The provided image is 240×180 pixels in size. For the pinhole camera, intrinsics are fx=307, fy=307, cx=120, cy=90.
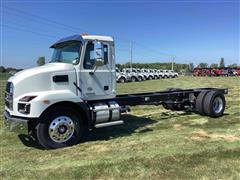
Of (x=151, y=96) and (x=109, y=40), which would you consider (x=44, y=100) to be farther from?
(x=151, y=96)

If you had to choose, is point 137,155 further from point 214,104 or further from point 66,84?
point 214,104

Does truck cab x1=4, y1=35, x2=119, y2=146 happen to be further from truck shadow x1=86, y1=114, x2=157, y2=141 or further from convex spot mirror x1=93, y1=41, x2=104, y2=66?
truck shadow x1=86, y1=114, x2=157, y2=141

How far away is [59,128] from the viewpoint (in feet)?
22.5

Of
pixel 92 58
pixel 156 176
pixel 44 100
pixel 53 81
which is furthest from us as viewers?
pixel 92 58

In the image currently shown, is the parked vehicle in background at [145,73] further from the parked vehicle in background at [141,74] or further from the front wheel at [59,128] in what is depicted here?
the front wheel at [59,128]

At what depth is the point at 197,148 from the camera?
659cm

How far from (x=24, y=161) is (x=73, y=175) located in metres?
1.34

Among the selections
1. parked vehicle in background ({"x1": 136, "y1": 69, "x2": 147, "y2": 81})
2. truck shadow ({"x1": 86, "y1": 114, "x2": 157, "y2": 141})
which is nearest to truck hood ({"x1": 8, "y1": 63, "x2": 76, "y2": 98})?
truck shadow ({"x1": 86, "y1": 114, "x2": 157, "y2": 141})

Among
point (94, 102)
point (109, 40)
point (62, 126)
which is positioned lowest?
point (62, 126)

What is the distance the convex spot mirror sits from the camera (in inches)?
289

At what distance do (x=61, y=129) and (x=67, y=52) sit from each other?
6.57 ft

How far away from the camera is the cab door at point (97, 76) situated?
745 cm

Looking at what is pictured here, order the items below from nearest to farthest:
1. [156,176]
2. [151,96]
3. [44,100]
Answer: [156,176], [44,100], [151,96]

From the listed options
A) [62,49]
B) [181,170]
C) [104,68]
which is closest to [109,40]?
[104,68]
